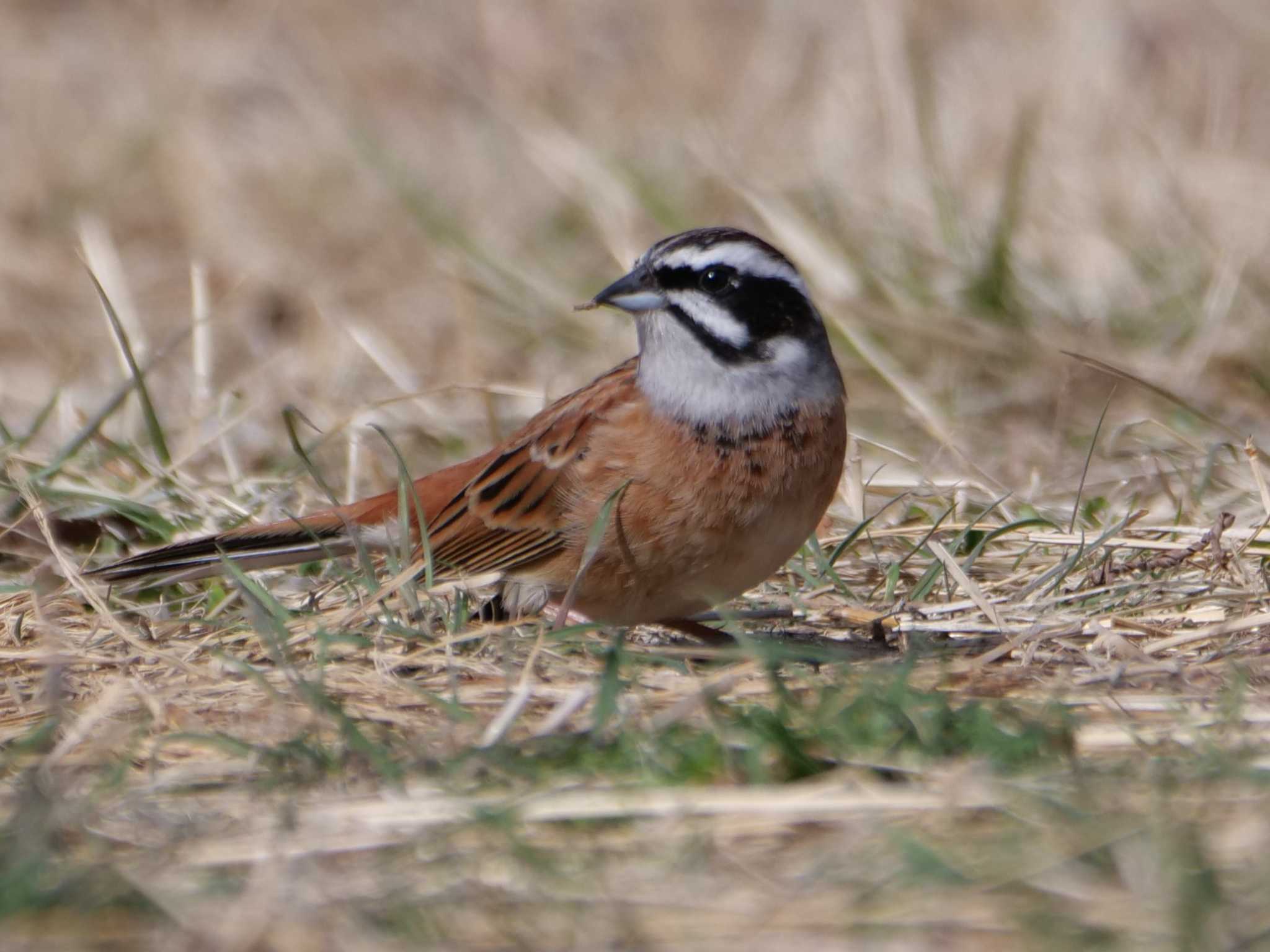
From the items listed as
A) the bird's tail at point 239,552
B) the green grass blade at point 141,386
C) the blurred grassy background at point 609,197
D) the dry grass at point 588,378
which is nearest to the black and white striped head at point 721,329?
the dry grass at point 588,378

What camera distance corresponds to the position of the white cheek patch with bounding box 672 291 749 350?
455cm

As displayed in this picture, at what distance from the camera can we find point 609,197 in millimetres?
8734

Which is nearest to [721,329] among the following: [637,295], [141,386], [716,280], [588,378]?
[716,280]

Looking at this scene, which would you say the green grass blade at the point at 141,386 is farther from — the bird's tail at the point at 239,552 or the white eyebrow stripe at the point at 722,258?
the white eyebrow stripe at the point at 722,258

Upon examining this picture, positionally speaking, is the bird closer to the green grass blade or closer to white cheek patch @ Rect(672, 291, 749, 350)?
white cheek patch @ Rect(672, 291, 749, 350)

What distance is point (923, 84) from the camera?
8.57 m

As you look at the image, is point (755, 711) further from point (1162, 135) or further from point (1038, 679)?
point (1162, 135)

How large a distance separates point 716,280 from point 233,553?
1593 millimetres

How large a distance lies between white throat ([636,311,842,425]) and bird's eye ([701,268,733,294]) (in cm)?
13

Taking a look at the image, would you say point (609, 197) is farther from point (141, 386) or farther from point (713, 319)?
point (713, 319)

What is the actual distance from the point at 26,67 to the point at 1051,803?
11.3m

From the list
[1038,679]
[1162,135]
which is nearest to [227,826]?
[1038,679]

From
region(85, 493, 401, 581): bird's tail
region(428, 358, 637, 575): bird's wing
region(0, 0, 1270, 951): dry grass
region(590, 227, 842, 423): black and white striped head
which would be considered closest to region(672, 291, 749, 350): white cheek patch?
region(590, 227, 842, 423): black and white striped head

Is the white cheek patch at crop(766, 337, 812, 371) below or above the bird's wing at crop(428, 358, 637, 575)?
above
